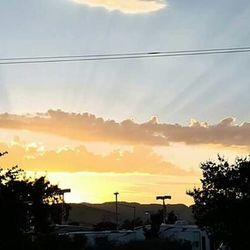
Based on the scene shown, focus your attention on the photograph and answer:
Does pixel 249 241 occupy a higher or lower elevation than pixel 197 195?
lower

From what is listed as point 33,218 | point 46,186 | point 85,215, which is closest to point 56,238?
point 33,218

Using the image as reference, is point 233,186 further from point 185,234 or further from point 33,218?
point 185,234

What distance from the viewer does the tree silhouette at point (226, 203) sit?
33.2 metres

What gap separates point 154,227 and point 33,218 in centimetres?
2952

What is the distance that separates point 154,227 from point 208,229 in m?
27.3

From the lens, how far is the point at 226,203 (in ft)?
112

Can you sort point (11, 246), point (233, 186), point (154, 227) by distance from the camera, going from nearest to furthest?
1. point (11, 246)
2. point (233, 186)
3. point (154, 227)

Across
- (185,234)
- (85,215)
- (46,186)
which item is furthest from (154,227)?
(85,215)

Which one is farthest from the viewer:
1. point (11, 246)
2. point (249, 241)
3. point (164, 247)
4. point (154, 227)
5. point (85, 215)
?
point (85, 215)

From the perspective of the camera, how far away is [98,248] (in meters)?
58.3

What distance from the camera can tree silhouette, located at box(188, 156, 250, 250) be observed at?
1308 inches

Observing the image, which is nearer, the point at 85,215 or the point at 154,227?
the point at 154,227

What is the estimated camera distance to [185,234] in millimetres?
59438

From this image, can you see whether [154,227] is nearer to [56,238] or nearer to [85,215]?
[56,238]
